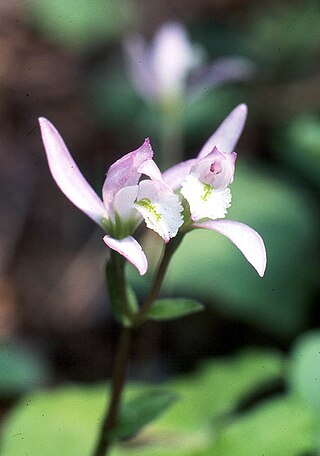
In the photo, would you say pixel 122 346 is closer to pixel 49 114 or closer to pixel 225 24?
pixel 49 114

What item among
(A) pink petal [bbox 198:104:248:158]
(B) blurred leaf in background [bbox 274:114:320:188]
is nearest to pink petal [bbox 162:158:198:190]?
(A) pink petal [bbox 198:104:248:158]

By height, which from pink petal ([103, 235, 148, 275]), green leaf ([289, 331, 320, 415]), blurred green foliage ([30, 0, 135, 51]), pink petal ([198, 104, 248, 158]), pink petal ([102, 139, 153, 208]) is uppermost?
blurred green foliage ([30, 0, 135, 51])

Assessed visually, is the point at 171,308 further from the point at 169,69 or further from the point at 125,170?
the point at 169,69

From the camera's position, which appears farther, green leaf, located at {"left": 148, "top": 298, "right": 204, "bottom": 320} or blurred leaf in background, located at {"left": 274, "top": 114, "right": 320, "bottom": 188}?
blurred leaf in background, located at {"left": 274, "top": 114, "right": 320, "bottom": 188}

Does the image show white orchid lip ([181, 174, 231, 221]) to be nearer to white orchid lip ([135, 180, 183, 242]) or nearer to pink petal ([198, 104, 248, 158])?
white orchid lip ([135, 180, 183, 242])

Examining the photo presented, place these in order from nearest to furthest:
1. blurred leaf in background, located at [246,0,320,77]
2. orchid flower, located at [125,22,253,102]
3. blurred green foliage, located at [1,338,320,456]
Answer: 1. blurred green foliage, located at [1,338,320,456]
2. orchid flower, located at [125,22,253,102]
3. blurred leaf in background, located at [246,0,320,77]
